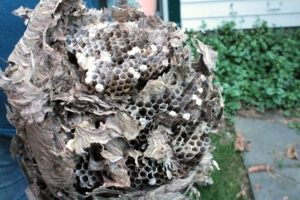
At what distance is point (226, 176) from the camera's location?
2.02 meters

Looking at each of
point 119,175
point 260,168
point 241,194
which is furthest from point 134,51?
point 260,168

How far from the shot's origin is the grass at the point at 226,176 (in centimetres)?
190

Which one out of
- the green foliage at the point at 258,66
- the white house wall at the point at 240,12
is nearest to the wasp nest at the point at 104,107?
the green foliage at the point at 258,66

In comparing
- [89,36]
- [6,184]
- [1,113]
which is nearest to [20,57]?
[89,36]

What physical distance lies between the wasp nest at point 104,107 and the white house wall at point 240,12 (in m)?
2.34

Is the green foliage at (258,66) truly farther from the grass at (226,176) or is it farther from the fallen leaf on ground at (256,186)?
the fallen leaf on ground at (256,186)

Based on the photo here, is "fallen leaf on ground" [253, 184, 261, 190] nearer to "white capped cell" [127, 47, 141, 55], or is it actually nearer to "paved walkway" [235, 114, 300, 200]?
"paved walkway" [235, 114, 300, 200]

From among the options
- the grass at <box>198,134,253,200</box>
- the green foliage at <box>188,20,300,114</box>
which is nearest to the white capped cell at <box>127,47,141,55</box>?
→ the grass at <box>198,134,253,200</box>

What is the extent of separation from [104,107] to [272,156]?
1.73 m

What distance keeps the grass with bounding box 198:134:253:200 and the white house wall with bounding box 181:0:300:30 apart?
1.16 metres

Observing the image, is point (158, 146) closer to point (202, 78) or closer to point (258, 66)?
point (202, 78)

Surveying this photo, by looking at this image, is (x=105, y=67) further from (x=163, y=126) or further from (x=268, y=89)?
(x=268, y=89)

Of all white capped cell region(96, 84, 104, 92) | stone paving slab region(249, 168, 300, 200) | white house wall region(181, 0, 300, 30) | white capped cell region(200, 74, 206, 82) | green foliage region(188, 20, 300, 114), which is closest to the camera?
white capped cell region(96, 84, 104, 92)

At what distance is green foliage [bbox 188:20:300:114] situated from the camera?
2.45m
